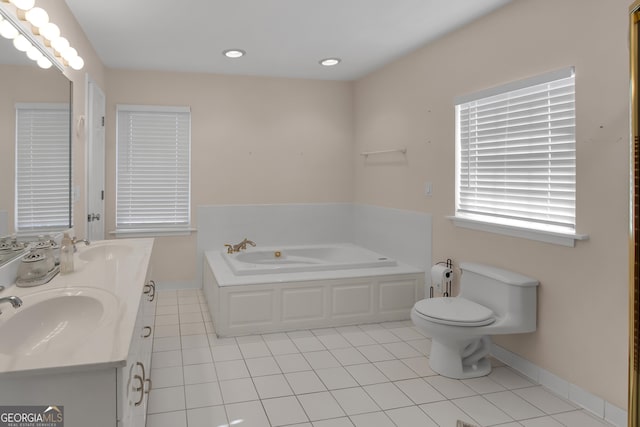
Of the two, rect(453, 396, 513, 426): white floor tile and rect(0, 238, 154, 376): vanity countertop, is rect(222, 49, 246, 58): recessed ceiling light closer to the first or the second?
rect(0, 238, 154, 376): vanity countertop

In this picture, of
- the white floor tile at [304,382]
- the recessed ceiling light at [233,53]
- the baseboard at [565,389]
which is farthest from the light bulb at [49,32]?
the baseboard at [565,389]

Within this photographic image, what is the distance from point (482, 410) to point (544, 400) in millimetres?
417

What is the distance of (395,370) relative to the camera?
9.91ft

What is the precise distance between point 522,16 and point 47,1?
2809 mm

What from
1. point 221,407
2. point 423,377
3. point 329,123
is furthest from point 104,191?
point 423,377

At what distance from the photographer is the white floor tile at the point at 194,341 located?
3.45 m

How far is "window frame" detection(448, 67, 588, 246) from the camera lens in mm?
2631

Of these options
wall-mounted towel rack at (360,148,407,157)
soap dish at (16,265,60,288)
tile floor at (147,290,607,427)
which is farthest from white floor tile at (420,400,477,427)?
wall-mounted towel rack at (360,148,407,157)

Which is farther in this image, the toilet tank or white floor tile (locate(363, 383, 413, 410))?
the toilet tank

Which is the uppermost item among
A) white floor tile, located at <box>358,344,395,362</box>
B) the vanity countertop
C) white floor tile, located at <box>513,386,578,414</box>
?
the vanity countertop

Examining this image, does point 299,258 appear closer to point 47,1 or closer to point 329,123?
point 329,123

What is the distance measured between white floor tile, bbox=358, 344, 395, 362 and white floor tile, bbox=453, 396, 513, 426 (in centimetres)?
70

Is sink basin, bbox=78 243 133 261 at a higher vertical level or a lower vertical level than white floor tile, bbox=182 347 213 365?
higher

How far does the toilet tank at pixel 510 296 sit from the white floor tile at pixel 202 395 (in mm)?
1719
